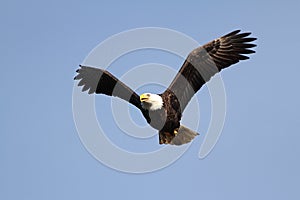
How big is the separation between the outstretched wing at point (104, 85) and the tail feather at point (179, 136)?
1.76ft

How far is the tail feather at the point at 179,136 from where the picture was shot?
27.7ft

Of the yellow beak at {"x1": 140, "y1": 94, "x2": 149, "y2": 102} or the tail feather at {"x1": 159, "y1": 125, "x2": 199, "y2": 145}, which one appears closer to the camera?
the yellow beak at {"x1": 140, "y1": 94, "x2": 149, "y2": 102}

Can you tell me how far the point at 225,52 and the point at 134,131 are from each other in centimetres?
227

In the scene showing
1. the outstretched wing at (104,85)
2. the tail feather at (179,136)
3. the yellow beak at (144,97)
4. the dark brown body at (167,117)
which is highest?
the outstretched wing at (104,85)

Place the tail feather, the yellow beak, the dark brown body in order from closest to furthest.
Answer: the yellow beak
the dark brown body
the tail feather

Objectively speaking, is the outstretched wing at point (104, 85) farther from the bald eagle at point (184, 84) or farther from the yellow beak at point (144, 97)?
the yellow beak at point (144, 97)

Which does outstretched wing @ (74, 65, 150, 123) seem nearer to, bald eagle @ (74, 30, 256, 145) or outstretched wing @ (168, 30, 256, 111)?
bald eagle @ (74, 30, 256, 145)

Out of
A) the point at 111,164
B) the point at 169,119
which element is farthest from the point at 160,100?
the point at 111,164

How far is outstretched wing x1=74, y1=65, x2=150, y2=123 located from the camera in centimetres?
846

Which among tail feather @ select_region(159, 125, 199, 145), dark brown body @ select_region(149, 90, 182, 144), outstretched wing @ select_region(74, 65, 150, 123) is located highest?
outstretched wing @ select_region(74, 65, 150, 123)

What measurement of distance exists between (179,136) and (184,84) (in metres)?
1.04

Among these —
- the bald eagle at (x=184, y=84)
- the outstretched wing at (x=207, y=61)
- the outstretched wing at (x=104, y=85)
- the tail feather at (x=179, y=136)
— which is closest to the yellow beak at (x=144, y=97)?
the bald eagle at (x=184, y=84)

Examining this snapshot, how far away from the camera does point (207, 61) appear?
27.3 ft

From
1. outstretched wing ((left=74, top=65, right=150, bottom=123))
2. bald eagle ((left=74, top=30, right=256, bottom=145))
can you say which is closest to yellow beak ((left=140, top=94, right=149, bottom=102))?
bald eagle ((left=74, top=30, right=256, bottom=145))
